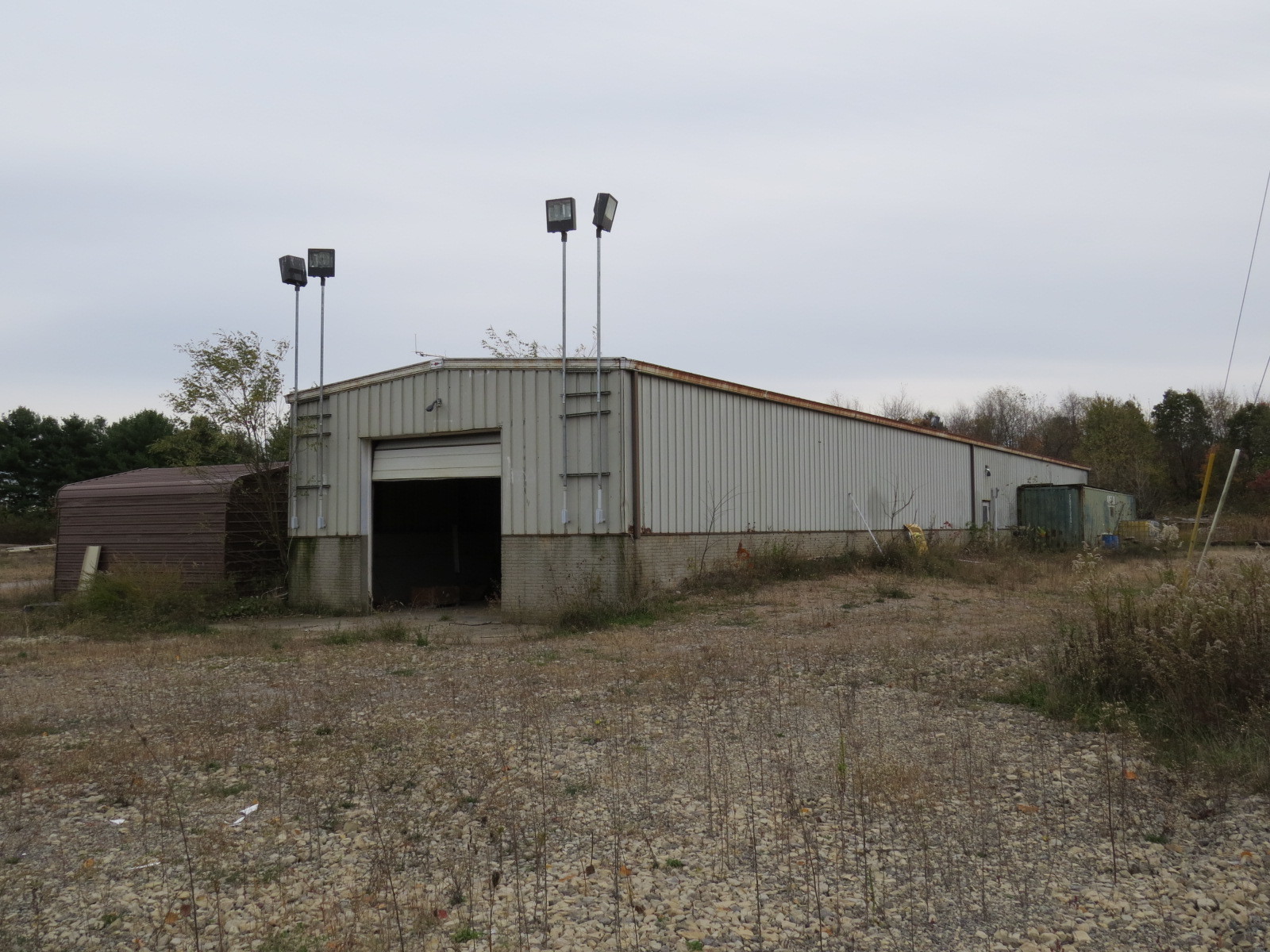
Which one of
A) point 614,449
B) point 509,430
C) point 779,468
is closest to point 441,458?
point 509,430

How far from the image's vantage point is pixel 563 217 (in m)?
15.8

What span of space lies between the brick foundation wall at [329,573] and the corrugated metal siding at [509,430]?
20cm

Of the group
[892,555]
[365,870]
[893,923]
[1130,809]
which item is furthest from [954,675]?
[892,555]

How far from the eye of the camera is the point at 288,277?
1800 centimetres

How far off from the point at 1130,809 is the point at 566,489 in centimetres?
1117

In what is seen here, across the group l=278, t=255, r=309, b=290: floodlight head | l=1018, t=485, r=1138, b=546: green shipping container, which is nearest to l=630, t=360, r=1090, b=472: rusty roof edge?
l=1018, t=485, r=1138, b=546: green shipping container

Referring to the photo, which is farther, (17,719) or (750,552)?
(750,552)

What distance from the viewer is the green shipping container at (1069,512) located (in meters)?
29.6

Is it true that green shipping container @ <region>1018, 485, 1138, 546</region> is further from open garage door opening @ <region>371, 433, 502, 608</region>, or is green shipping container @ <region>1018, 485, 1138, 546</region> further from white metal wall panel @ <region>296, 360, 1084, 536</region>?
open garage door opening @ <region>371, 433, 502, 608</region>

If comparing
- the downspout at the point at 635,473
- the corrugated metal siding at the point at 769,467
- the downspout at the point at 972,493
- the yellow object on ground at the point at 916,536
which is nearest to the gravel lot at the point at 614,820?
the downspout at the point at 635,473

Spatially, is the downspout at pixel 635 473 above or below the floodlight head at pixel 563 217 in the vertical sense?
below

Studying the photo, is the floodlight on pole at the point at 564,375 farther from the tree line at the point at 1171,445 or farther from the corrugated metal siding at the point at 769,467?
the tree line at the point at 1171,445

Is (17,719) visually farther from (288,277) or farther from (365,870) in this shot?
(288,277)

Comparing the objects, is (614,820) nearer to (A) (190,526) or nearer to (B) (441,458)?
(B) (441,458)
